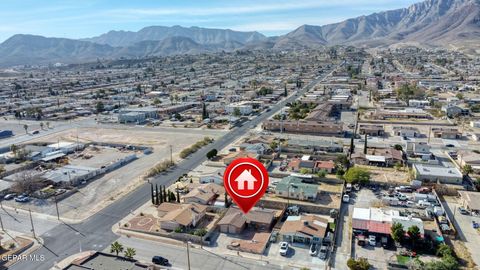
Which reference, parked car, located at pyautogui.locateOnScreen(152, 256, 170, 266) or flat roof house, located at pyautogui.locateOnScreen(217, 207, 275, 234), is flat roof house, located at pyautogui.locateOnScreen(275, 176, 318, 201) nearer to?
flat roof house, located at pyautogui.locateOnScreen(217, 207, 275, 234)

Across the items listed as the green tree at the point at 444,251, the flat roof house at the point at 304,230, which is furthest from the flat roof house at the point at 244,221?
the green tree at the point at 444,251

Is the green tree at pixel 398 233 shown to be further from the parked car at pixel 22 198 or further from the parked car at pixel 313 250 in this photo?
the parked car at pixel 22 198

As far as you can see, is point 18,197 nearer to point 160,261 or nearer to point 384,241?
point 160,261

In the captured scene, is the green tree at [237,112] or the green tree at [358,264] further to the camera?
the green tree at [237,112]

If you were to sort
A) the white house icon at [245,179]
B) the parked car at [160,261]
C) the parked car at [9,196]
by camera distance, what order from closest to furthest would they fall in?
the white house icon at [245,179], the parked car at [160,261], the parked car at [9,196]

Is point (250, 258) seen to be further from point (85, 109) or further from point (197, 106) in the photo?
point (85, 109)

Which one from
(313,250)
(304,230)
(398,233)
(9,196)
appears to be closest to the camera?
(313,250)

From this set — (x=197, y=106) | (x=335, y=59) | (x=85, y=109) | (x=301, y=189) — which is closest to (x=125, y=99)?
(x=85, y=109)

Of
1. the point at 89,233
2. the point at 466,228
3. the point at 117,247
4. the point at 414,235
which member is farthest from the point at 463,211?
the point at 89,233
